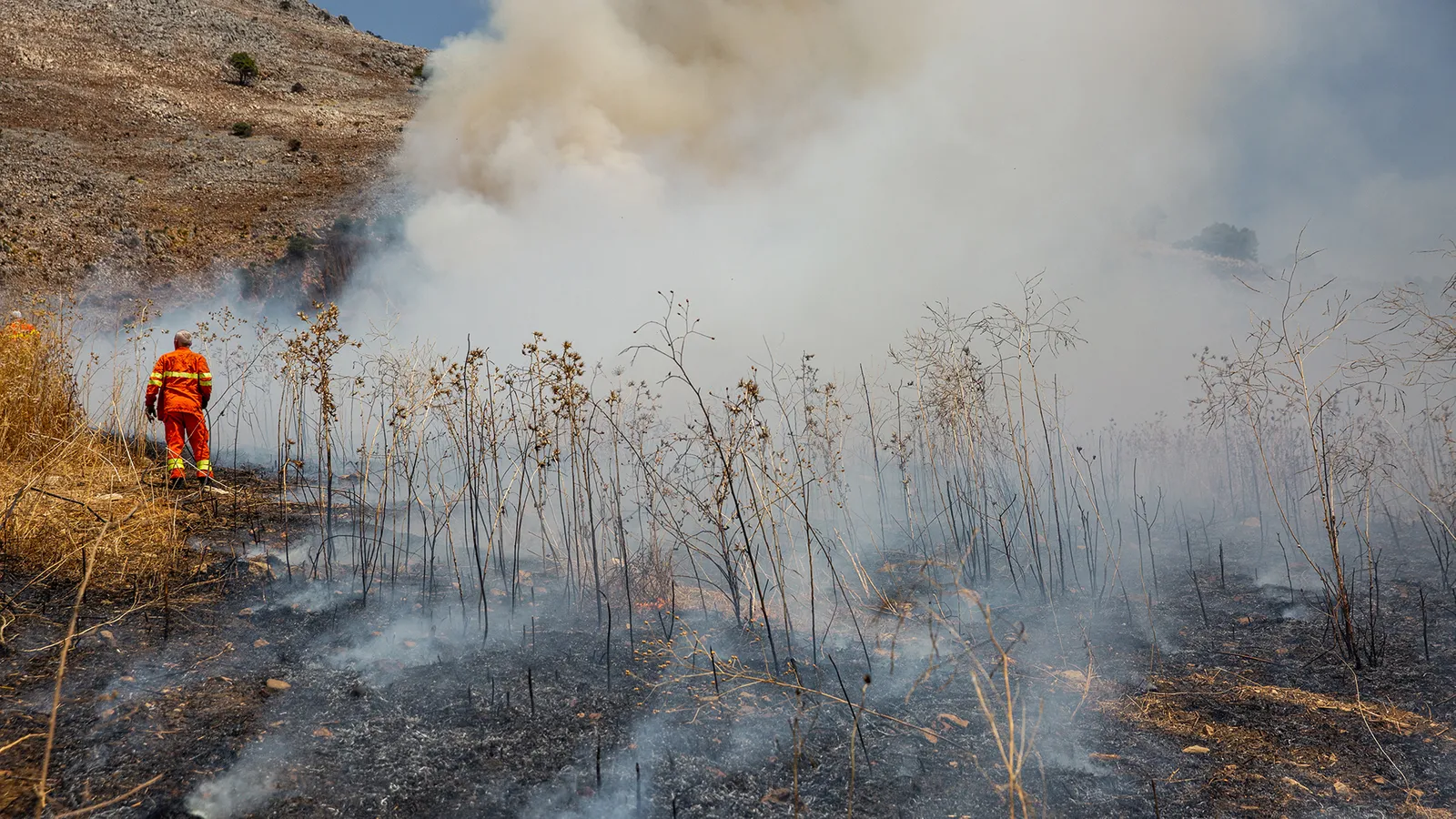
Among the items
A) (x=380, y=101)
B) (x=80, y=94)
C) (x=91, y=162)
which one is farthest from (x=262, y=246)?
(x=380, y=101)

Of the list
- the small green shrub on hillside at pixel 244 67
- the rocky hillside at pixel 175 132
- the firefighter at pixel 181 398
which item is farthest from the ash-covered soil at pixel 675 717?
the small green shrub on hillside at pixel 244 67

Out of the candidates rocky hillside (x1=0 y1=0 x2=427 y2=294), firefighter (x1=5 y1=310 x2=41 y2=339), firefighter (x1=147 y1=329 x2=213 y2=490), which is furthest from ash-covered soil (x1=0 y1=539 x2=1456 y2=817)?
rocky hillside (x1=0 y1=0 x2=427 y2=294)

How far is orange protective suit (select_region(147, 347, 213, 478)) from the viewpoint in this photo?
6211 millimetres

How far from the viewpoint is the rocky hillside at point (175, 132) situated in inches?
798

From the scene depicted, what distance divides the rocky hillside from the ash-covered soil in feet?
68.7

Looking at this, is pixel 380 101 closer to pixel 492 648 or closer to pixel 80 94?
pixel 80 94

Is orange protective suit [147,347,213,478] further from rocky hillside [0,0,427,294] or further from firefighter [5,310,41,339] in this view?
rocky hillside [0,0,427,294]

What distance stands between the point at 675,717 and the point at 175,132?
124 feet

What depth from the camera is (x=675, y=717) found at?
3066mm

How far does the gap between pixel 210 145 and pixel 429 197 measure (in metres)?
14.7

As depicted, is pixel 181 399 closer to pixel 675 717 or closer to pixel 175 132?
pixel 675 717

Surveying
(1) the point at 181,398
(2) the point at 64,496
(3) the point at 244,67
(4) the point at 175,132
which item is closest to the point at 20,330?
(1) the point at 181,398

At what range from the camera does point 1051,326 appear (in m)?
4.50

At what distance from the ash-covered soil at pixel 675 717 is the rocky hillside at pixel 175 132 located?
20931 mm
